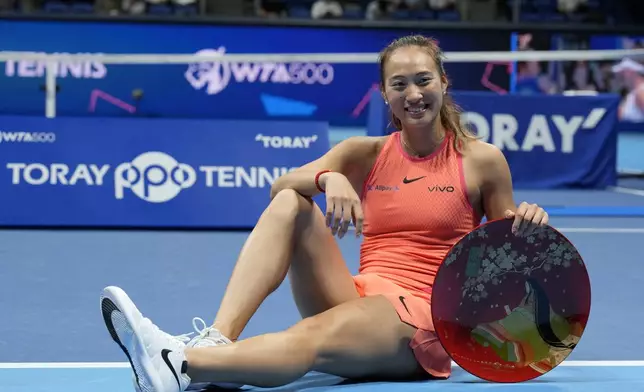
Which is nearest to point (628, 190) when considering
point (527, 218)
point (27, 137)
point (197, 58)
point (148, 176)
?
point (197, 58)

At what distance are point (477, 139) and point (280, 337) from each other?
3.04 feet

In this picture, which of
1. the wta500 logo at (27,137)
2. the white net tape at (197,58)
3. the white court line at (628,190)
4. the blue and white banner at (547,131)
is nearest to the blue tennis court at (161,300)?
the wta500 logo at (27,137)

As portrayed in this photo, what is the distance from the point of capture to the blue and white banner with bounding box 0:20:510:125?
14.5 metres

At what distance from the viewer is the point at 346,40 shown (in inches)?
599

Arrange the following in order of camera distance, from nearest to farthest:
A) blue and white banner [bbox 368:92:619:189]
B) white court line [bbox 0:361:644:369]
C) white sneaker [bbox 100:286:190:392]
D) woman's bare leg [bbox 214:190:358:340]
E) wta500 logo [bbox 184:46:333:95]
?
white sneaker [bbox 100:286:190:392] < woman's bare leg [bbox 214:190:358:340] < white court line [bbox 0:361:644:369] < blue and white banner [bbox 368:92:619:189] < wta500 logo [bbox 184:46:333:95]

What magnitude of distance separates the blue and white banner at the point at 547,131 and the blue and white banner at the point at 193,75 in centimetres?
570

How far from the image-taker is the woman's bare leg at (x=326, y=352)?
259cm

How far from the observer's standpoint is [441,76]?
3064mm

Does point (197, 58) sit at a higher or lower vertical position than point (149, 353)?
higher

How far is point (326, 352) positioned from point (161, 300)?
168 cm

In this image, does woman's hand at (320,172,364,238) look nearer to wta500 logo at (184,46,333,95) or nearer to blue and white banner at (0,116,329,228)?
blue and white banner at (0,116,329,228)

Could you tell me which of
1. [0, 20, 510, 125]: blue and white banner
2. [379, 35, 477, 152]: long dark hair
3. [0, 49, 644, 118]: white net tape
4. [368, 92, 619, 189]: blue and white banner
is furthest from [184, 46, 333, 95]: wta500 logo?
[379, 35, 477, 152]: long dark hair

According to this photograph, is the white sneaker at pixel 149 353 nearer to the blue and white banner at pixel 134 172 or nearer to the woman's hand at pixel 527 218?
the woman's hand at pixel 527 218

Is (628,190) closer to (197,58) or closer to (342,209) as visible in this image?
(197,58)
